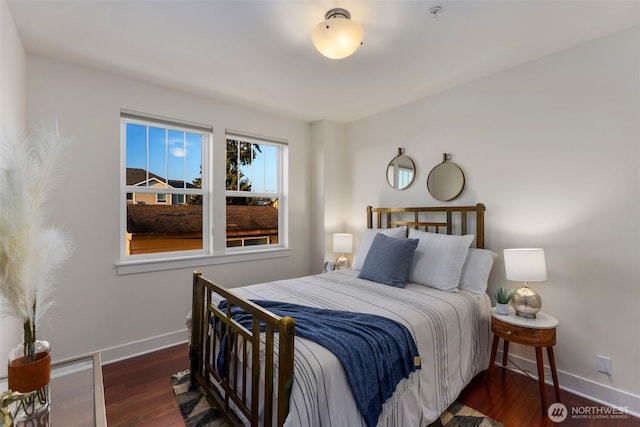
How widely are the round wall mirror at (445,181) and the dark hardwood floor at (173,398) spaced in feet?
5.16

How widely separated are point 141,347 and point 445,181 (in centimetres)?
329

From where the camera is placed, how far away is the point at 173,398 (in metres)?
2.04

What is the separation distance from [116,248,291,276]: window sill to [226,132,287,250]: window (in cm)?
17

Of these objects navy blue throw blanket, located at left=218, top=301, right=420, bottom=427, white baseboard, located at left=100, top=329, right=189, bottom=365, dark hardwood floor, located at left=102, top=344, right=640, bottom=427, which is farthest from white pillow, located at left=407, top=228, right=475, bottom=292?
white baseboard, located at left=100, top=329, right=189, bottom=365

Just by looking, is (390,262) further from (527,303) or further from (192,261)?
(192,261)

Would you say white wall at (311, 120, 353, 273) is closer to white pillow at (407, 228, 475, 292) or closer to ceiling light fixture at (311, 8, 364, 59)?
white pillow at (407, 228, 475, 292)

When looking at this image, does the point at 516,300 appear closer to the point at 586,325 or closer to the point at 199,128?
the point at 586,325

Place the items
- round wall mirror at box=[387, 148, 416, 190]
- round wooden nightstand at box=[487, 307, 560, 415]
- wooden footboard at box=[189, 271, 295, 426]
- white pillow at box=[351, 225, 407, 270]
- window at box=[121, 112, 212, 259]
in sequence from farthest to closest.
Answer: round wall mirror at box=[387, 148, 416, 190] → white pillow at box=[351, 225, 407, 270] → window at box=[121, 112, 212, 259] → round wooden nightstand at box=[487, 307, 560, 415] → wooden footboard at box=[189, 271, 295, 426]

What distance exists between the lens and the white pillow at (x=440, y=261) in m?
2.36

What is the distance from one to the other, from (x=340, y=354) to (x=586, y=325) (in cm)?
199

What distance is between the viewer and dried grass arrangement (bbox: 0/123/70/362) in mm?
911

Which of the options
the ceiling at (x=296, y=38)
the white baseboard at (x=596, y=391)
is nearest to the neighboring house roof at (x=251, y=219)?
the ceiling at (x=296, y=38)

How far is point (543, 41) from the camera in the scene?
2096mm

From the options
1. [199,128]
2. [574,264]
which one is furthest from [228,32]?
[574,264]
